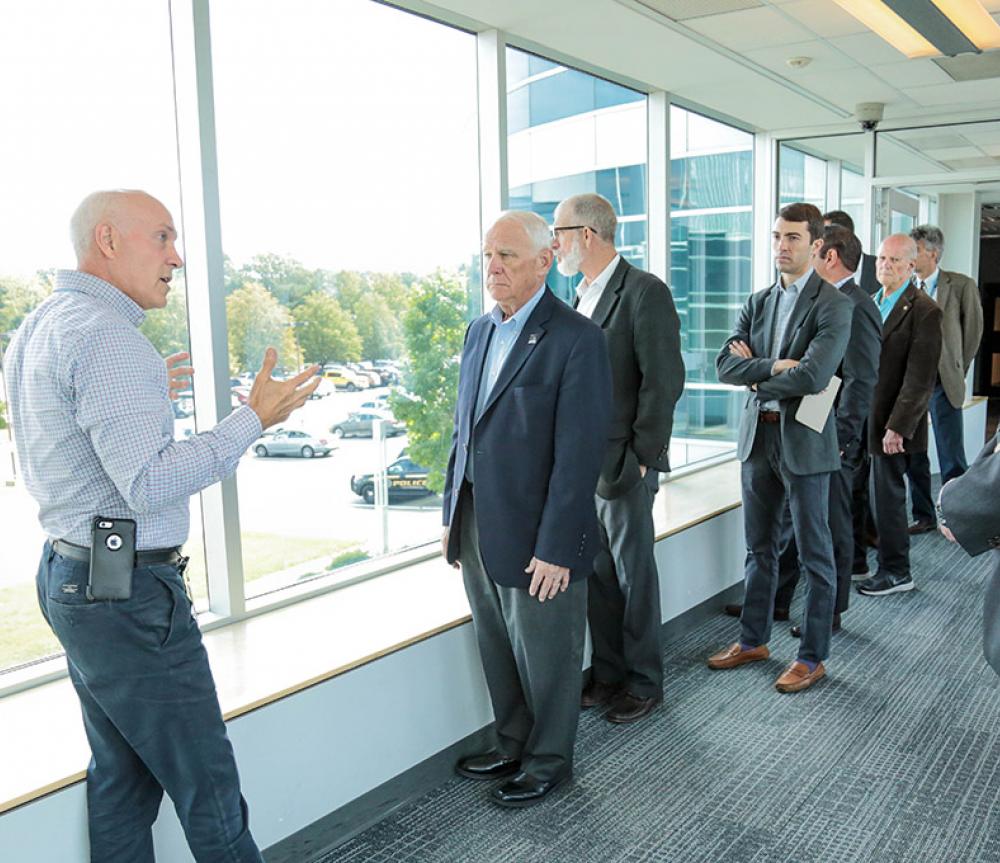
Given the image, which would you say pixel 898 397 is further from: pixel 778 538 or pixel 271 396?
pixel 271 396

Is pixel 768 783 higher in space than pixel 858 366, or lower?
lower

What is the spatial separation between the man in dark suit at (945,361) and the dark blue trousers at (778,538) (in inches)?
92.1

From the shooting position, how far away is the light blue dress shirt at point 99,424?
61.4 inches

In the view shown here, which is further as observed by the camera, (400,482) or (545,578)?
(400,482)

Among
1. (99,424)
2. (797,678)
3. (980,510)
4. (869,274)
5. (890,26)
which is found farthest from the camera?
(869,274)

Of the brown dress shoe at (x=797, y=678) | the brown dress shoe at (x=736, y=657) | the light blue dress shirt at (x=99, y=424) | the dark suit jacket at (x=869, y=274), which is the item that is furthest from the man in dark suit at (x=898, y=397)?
the light blue dress shirt at (x=99, y=424)

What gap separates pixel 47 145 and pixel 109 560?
4.44 feet

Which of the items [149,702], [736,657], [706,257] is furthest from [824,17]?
[149,702]

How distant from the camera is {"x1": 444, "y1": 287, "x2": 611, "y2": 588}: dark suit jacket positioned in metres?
2.40

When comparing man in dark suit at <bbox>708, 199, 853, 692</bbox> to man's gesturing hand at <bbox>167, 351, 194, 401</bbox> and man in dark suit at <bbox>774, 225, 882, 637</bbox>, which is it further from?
man's gesturing hand at <bbox>167, 351, 194, 401</bbox>

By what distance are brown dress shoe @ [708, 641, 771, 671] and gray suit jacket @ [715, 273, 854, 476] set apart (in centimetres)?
80

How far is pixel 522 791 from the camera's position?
8.51 ft

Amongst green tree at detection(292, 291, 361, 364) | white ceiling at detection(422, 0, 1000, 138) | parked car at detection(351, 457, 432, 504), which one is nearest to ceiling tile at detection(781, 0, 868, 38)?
white ceiling at detection(422, 0, 1000, 138)

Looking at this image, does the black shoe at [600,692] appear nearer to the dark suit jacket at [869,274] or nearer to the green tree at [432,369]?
the green tree at [432,369]
